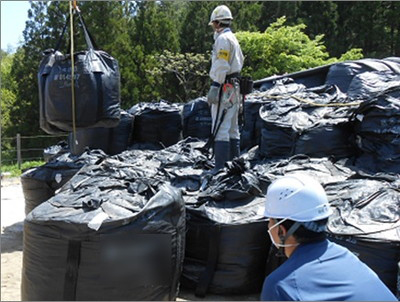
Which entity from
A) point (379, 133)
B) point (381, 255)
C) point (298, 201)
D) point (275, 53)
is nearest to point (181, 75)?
point (275, 53)

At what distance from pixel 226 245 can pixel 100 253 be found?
2.84ft

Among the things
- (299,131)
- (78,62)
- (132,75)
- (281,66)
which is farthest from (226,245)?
(132,75)

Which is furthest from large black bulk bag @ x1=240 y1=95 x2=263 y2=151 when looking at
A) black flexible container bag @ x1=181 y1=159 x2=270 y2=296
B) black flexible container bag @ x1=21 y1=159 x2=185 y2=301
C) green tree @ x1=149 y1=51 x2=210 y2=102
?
green tree @ x1=149 y1=51 x2=210 y2=102

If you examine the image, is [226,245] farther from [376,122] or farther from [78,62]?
[78,62]

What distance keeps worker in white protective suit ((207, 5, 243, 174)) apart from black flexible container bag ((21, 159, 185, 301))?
183cm

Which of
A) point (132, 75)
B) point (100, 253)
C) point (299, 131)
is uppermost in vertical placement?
point (299, 131)

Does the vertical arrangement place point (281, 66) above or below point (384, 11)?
below

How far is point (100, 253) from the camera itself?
253 cm

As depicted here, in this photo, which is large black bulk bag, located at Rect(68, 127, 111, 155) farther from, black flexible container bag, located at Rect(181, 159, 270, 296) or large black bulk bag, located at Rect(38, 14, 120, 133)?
black flexible container bag, located at Rect(181, 159, 270, 296)

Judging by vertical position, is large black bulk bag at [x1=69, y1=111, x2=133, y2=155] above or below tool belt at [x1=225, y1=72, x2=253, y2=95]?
below

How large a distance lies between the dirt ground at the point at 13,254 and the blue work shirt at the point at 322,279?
168 centimetres

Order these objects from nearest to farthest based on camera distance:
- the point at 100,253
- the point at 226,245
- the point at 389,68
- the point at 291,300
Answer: the point at 291,300 < the point at 100,253 < the point at 226,245 < the point at 389,68

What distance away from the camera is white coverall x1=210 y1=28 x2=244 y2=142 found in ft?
14.8

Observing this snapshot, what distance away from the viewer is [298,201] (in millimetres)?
1557
